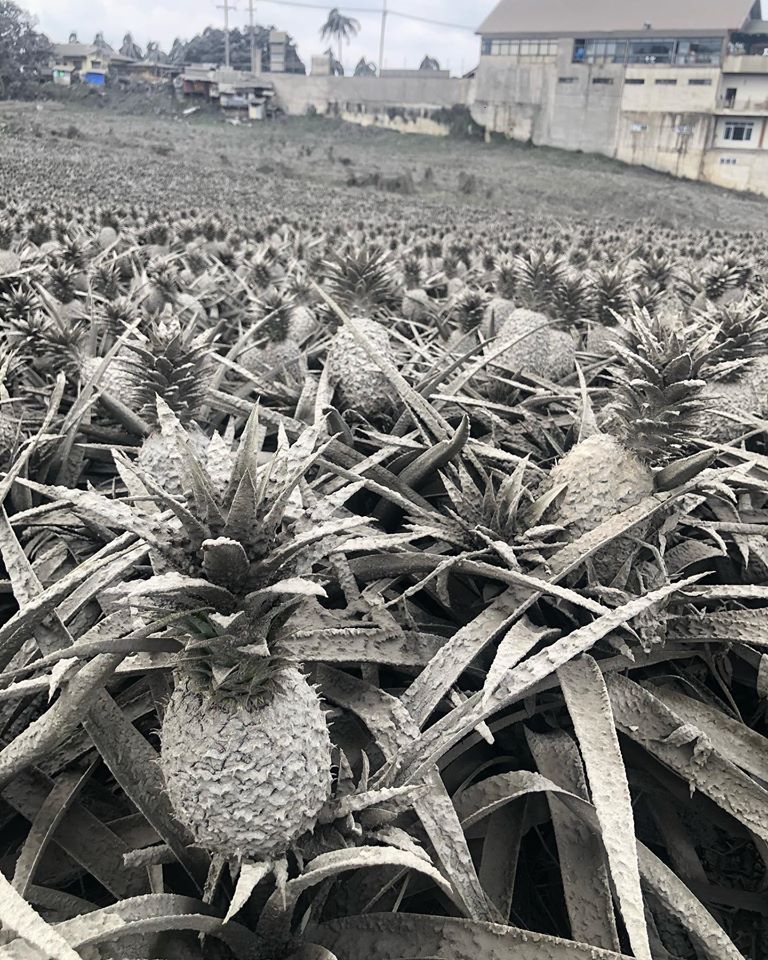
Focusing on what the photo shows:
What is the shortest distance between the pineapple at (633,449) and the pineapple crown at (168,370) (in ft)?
2.36

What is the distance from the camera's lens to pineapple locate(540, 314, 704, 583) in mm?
1119

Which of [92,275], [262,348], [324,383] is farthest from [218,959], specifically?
[92,275]

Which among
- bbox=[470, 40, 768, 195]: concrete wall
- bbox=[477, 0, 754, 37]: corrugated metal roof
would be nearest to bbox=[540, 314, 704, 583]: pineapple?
bbox=[470, 40, 768, 195]: concrete wall

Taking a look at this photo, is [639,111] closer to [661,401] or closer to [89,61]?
[661,401]

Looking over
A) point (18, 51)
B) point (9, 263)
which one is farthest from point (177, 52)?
point (9, 263)

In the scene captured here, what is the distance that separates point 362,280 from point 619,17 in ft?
98.2

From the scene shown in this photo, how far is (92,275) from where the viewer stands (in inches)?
97.0

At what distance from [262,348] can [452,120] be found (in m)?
27.2

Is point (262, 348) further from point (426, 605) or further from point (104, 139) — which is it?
point (104, 139)

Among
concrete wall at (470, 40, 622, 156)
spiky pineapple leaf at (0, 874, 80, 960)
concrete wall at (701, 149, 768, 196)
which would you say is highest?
concrete wall at (470, 40, 622, 156)

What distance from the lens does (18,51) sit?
72.7ft

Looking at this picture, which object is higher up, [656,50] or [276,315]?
[656,50]

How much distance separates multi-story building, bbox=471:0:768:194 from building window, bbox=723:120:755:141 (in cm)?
3

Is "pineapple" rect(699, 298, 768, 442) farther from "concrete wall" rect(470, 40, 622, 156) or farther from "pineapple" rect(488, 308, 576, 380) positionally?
"concrete wall" rect(470, 40, 622, 156)
